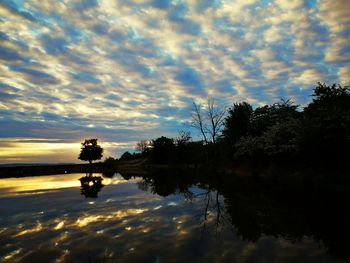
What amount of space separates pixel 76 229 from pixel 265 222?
870cm

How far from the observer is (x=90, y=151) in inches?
3974

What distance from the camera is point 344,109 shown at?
28.7m

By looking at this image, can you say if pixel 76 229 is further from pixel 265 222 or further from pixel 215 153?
pixel 215 153

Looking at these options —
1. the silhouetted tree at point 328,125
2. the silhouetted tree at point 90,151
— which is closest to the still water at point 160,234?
the silhouetted tree at point 328,125

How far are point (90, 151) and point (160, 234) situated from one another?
3676 inches

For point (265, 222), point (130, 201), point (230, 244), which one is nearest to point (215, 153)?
point (130, 201)

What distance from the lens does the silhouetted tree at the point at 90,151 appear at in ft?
332

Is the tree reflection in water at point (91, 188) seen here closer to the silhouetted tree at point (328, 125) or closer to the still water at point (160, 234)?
the still water at point (160, 234)

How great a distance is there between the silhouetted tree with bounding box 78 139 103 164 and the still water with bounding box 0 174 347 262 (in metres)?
83.5

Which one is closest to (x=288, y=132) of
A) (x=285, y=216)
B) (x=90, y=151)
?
(x=285, y=216)

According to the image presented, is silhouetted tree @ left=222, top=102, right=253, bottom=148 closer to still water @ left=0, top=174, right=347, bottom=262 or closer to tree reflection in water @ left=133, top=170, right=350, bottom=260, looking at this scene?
tree reflection in water @ left=133, top=170, right=350, bottom=260

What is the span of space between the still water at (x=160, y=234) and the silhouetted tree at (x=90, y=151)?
83.5 meters

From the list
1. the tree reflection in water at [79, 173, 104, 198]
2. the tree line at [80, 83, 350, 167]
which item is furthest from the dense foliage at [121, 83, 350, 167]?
the tree reflection in water at [79, 173, 104, 198]

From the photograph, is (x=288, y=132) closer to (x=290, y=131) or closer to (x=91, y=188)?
(x=290, y=131)
